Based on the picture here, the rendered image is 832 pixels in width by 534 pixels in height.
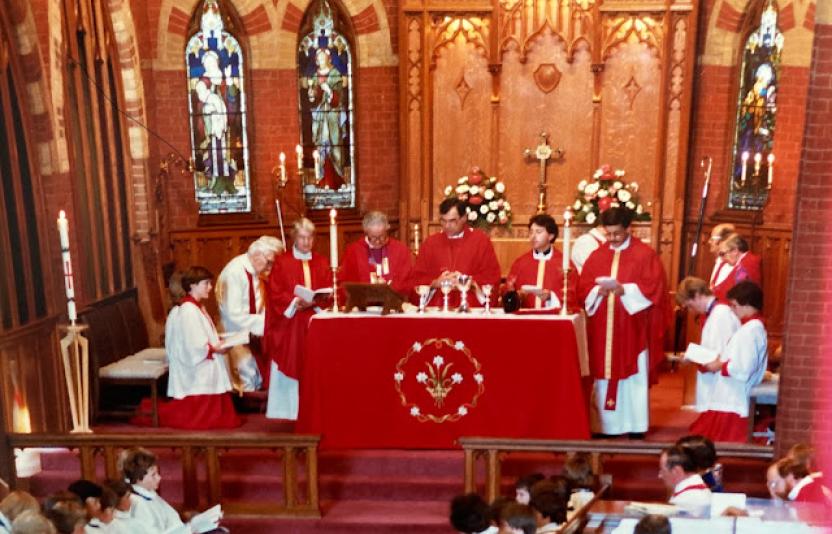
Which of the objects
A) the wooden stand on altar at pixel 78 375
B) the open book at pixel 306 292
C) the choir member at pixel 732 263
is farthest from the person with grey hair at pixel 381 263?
the choir member at pixel 732 263

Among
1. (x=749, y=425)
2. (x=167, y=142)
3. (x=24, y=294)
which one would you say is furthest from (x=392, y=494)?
(x=167, y=142)

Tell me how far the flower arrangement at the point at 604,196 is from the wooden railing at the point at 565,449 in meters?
5.12

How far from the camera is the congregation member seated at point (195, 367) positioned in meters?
8.74

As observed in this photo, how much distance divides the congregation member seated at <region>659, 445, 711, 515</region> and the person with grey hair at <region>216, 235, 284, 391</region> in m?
4.82

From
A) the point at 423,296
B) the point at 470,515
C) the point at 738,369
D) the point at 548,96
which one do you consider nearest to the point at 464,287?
the point at 423,296

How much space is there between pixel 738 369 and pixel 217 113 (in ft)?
25.0

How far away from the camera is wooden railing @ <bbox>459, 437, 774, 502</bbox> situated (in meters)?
7.49

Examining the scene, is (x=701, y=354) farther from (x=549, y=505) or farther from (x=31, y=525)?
(x=31, y=525)

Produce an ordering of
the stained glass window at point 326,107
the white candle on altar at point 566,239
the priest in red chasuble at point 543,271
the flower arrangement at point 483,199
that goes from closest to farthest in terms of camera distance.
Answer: the white candle on altar at point 566,239 → the priest in red chasuble at point 543,271 → the flower arrangement at point 483,199 → the stained glass window at point 326,107

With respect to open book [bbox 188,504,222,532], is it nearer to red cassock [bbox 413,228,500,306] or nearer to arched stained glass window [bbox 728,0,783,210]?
red cassock [bbox 413,228,500,306]

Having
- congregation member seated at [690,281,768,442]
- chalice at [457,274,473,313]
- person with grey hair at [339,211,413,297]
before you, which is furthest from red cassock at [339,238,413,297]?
congregation member seated at [690,281,768,442]

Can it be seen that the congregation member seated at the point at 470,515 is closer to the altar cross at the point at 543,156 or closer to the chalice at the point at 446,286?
the chalice at the point at 446,286

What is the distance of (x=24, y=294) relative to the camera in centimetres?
898

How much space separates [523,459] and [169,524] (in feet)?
9.99
